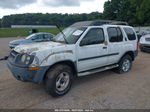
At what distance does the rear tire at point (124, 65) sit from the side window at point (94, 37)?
1.45 metres

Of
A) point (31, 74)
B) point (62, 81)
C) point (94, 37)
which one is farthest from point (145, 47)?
point (31, 74)

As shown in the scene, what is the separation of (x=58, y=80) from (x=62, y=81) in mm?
168

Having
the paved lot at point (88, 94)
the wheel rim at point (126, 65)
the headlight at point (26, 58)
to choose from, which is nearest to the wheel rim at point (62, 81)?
the paved lot at point (88, 94)

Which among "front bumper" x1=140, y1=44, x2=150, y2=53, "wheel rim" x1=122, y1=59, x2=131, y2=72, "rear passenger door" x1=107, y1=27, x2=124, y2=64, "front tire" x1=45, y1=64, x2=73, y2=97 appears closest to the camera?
"front tire" x1=45, y1=64, x2=73, y2=97

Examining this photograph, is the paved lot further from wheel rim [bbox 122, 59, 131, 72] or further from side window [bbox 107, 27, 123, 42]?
side window [bbox 107, 27, 123, 42]

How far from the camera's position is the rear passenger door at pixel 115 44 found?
15.6 feet

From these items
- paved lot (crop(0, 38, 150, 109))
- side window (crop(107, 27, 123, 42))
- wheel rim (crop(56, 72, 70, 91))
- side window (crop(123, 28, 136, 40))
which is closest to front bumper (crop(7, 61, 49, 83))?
wheel rim (crop(56, 72, 70, 91))

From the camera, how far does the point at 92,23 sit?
4.63 meters

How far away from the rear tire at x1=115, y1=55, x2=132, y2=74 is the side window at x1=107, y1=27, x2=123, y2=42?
836mm

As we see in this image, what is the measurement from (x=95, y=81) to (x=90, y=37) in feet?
5.05

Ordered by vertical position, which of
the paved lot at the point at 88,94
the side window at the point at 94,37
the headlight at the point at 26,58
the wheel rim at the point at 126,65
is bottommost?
the paved lot at the point at 88,94

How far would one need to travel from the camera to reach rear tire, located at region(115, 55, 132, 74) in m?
5.38

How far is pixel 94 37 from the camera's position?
432 centimetres

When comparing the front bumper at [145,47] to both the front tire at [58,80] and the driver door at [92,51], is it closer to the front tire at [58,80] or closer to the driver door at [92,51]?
the driver door at [92,51]
